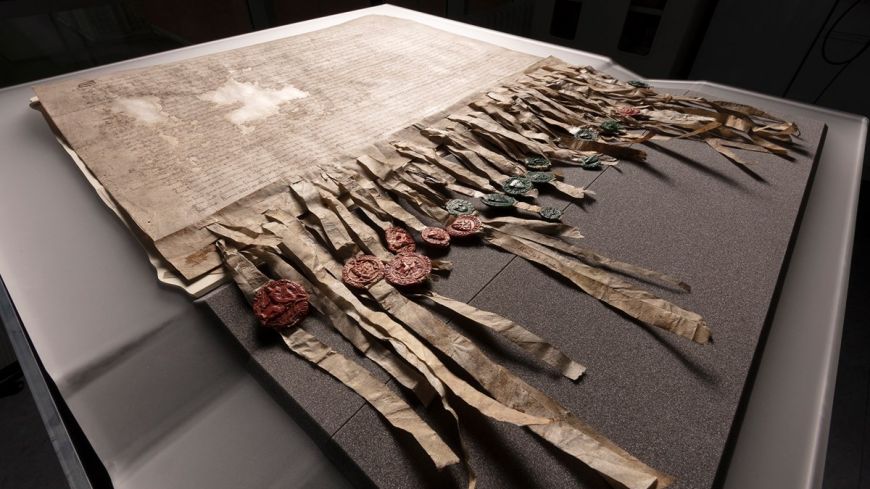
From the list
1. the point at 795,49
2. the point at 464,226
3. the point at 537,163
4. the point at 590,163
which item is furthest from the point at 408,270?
the point at 795,49

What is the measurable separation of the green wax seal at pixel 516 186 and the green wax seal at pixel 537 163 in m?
0.10

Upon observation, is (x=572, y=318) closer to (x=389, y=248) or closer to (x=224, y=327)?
(x=389, y=248)

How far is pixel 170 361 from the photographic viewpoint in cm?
75

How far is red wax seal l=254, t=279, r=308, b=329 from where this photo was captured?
74 cm

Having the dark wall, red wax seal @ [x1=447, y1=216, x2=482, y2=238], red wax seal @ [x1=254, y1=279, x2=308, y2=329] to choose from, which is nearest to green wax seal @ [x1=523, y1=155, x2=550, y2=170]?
red wax seal @ [x1=447, y1=216, x2=482, y2=238]

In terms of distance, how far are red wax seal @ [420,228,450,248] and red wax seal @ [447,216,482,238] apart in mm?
19

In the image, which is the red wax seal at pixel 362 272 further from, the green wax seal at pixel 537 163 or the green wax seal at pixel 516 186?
the green wax seal at pixel 537 163

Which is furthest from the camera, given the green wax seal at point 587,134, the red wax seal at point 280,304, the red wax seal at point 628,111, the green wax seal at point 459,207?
the red wax seal at point 628,111

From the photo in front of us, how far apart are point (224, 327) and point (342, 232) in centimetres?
29

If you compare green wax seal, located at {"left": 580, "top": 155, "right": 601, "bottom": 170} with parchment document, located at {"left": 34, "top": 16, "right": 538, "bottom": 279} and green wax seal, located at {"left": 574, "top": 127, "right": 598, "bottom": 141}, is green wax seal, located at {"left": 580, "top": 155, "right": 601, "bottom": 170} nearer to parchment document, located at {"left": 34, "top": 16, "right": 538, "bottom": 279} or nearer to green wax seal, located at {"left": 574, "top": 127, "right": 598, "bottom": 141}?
green wax seal, located at {"left": 574, "top": 127, "right": 598, "bottom": 141}

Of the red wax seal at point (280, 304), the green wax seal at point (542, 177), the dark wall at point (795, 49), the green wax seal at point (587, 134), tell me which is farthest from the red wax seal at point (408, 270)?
the dark wall at point (795, 49)

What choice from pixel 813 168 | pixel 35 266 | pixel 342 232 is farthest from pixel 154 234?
pixel 813 168

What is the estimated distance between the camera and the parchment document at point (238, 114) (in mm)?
1030

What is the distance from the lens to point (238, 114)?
140 centimetres
